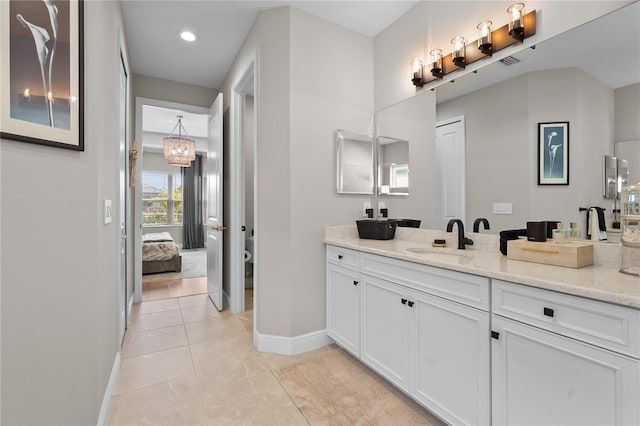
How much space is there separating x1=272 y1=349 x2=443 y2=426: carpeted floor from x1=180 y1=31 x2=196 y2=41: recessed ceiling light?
3.05 metres

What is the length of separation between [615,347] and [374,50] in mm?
2760

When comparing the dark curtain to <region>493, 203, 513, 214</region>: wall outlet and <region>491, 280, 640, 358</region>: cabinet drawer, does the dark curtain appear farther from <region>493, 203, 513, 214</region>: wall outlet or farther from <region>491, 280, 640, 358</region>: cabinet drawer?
<region>491, 280, 640, 358</region>: cabinet drawer

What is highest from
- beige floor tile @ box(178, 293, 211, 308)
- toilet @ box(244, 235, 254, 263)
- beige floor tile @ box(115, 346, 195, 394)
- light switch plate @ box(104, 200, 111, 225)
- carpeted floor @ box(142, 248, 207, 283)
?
light switch plate @ box(104, 200, 111, 225)

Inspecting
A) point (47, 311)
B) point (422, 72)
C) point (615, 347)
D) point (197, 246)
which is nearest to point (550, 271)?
point (615, 347)

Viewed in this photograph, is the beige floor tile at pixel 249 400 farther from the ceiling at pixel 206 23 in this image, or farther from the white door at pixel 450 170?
the ceiling at pixel 206 23

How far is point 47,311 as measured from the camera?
1.09 m

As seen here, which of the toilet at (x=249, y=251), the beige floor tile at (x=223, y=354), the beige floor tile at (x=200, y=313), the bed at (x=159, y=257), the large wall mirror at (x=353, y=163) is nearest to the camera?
the beige floor tile at (x=223, y=354)

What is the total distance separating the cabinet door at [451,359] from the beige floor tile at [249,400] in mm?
719

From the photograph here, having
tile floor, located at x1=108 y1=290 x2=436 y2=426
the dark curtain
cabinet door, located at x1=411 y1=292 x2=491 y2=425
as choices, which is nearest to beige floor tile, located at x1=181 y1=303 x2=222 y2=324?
tile floor, located at x1=108 y1=290 x2=436 y2=426

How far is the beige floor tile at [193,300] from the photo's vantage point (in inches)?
141

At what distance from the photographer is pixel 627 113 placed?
138 cm

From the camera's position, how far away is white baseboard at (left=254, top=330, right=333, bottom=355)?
2361 millimetres

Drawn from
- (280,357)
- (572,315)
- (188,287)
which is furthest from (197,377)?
(188,287)

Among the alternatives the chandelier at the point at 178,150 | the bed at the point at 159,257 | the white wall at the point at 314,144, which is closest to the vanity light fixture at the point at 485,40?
the white wall at the point at 314,144
